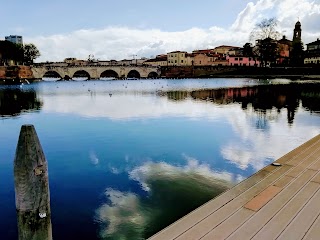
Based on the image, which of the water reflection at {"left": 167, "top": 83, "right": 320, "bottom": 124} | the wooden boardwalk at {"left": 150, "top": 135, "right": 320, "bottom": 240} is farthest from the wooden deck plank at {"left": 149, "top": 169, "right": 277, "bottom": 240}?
the water reflection at {"left": 167, "top": 83, "right": 320, "bottom": 124}

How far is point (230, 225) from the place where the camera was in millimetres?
4332

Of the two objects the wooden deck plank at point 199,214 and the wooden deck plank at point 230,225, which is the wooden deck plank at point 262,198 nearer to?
the wooden deck plank at point 230,225

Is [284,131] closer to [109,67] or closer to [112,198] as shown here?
[112,198]

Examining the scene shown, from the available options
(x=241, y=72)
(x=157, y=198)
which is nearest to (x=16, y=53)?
(x=241, y=72)

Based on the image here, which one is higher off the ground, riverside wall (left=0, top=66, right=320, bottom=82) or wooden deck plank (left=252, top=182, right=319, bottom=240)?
riverside wall (left=0, top=66, right=320, bottom=82)

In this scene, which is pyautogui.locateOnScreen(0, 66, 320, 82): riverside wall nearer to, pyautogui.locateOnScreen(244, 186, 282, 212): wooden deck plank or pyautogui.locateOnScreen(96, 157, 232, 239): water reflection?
pyautogui.locateOnScreen(96, 157, 232, 239): water reflection

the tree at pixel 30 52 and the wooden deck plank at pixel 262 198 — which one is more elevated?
the tree at pixel 30 52

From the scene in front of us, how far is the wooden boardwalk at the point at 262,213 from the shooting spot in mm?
4102

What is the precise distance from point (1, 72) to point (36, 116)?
3220 inches

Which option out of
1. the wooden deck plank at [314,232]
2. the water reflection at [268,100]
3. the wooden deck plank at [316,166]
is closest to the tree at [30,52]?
the water reflection at [268,100]

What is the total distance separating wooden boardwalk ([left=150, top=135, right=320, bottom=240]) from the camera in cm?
410

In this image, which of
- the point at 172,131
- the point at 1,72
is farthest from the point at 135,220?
the point at 1,72

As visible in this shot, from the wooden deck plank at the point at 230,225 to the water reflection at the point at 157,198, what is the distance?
6.48 feet

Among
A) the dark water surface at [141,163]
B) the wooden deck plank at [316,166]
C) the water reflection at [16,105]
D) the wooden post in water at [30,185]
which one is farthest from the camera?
the water reflection at [16,105]
